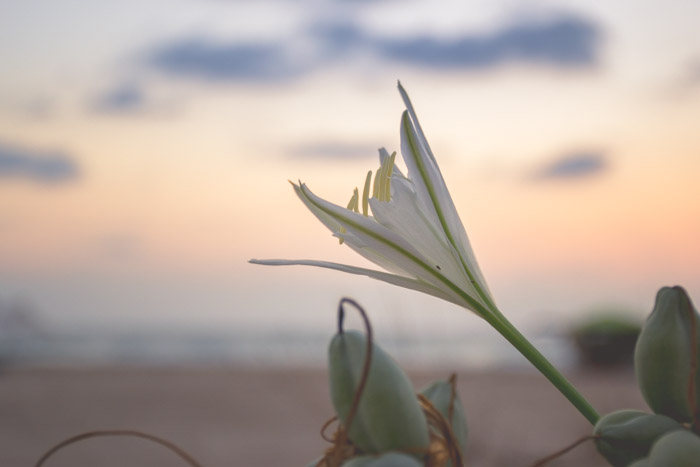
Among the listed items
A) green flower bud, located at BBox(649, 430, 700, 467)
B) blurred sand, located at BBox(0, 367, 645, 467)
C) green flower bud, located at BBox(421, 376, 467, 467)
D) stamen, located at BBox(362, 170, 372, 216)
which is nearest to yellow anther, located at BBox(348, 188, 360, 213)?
stamen, located at BBox(362, 170, 372, 216)

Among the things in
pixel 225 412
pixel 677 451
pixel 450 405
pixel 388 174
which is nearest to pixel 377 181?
pixel 388 174

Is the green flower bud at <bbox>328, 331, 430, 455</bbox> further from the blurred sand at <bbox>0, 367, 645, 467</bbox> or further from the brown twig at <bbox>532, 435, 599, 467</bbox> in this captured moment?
the blurred sand at <bbox>0, 367, 645, 467</bbox>

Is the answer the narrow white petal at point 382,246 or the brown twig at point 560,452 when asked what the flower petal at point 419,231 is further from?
the brown twig at point 560,452

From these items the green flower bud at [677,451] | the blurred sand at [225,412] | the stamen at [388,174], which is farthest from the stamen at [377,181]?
the blurred sand at [225,412]

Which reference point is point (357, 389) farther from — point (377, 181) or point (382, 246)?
point (377, 181)

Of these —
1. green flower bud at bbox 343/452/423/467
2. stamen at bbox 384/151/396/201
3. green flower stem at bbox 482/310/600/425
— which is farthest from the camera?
stamen at bbox 384/151/396/201
